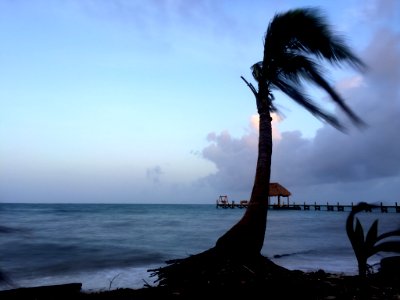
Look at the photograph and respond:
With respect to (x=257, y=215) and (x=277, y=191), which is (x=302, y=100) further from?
(x=277, y=191)

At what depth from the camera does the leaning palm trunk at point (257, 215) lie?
231 inches

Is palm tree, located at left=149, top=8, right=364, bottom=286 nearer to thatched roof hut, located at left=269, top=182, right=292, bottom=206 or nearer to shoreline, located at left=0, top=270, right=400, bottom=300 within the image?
shoreline, located at left=0, top=270, right=400, bottom=300

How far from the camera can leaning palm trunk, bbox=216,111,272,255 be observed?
19.3ft

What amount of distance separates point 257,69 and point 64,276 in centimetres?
867

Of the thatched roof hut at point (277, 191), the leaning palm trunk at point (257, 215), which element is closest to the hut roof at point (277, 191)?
the thatched roof hut at point (277, 191)

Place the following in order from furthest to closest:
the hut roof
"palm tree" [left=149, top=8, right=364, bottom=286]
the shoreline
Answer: the hut roof → "palm tree" [left=149, top=8, right=364, bottom=286] → the shoreline

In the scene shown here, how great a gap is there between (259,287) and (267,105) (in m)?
3.46

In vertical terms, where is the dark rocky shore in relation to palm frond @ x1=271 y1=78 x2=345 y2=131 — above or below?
below

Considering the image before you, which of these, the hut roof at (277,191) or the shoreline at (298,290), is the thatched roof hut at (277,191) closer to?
the hut roof at (277,191)

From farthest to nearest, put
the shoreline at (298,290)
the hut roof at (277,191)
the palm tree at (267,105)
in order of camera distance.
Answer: the hut roof at (277,191)
the palm tree at (267,105)
the shoreline at (298,290)

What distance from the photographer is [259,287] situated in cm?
476

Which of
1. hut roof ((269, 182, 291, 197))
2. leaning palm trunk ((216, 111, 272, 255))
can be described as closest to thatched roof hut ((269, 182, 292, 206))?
hut roof ((269, 182, 291, 197))

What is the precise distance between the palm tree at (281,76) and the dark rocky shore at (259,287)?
1.91ft

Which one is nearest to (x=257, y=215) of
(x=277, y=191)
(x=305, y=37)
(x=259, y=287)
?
(x=259, y=287)
